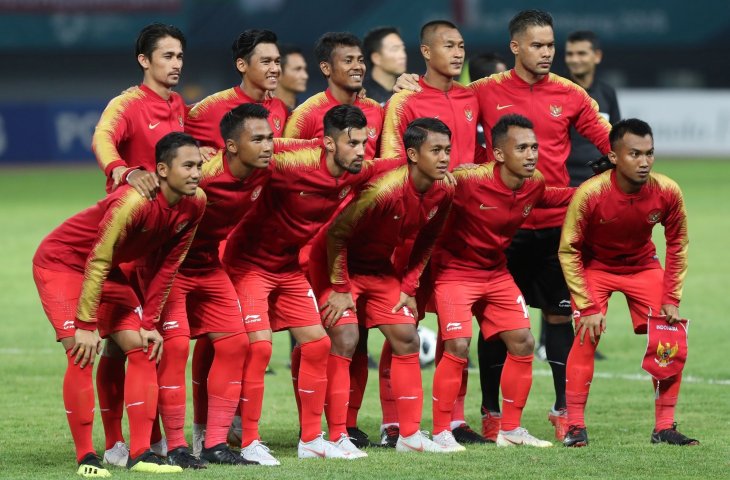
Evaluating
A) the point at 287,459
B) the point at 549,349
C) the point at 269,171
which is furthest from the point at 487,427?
the point at 269,171

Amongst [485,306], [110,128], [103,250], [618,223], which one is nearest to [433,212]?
[485,306]

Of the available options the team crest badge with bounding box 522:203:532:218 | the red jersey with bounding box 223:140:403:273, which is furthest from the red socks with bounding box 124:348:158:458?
the team crest badge with bounding box 522:203:532:218

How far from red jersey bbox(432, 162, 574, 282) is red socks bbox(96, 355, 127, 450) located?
1916 millimetres

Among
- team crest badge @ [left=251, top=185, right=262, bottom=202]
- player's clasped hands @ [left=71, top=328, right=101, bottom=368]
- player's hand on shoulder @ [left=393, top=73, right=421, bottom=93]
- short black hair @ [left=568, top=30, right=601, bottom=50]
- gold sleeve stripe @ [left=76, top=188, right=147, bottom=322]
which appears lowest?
player's clasped hands @ [left=71, top=328, right=101, bottom=368]

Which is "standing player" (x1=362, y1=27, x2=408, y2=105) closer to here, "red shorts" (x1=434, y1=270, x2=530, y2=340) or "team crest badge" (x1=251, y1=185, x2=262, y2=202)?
"red shorts" (x1=434, y1=270, x2=530, y2=340)

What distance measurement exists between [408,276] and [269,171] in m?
1.04

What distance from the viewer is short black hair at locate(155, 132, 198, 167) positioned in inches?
287

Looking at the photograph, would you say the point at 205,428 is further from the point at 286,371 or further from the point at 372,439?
the point at 286,371

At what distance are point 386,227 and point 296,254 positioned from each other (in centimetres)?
52

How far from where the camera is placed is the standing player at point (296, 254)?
309 inches

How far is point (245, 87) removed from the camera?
8641 mm

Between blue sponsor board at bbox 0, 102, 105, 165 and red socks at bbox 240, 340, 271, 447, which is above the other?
blue sponsor board at bbox 0, 102, 105, 165

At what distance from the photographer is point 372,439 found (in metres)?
8.70

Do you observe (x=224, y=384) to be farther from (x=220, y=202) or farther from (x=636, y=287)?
(x=636, y=287)
